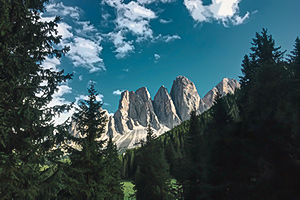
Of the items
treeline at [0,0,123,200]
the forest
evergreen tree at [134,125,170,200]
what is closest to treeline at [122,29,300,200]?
the forest

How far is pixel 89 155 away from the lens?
12398 mm

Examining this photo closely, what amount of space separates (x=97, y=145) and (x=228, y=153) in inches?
361

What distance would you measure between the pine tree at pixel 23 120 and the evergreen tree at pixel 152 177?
52.7ft

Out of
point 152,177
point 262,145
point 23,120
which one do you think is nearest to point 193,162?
point 152,177

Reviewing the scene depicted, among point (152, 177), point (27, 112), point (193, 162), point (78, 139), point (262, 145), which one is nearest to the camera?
point (27, 112)

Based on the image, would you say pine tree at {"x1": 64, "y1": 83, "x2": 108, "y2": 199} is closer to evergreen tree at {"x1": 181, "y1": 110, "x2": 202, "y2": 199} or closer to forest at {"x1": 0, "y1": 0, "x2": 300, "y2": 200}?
forest at {"x1": 0, "y1": 0, "x2": 300, "y2": 200}

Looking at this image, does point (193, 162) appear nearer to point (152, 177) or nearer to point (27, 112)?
point (152, 177)

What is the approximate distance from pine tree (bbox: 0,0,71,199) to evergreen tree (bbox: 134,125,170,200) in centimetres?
1605

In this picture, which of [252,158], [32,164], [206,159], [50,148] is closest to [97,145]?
[50,148]

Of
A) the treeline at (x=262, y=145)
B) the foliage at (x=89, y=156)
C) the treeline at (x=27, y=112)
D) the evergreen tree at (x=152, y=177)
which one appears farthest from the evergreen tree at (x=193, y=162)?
the treeline at (x=27, y=112)

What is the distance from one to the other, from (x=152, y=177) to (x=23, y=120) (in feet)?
58.4

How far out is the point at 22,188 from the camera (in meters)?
5.84

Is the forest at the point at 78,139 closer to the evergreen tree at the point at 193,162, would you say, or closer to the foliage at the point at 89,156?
the foliage at the point at 89,156

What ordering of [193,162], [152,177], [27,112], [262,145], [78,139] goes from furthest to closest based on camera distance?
[152,177], [193,162], [78,139], [262,145], [27,112]
